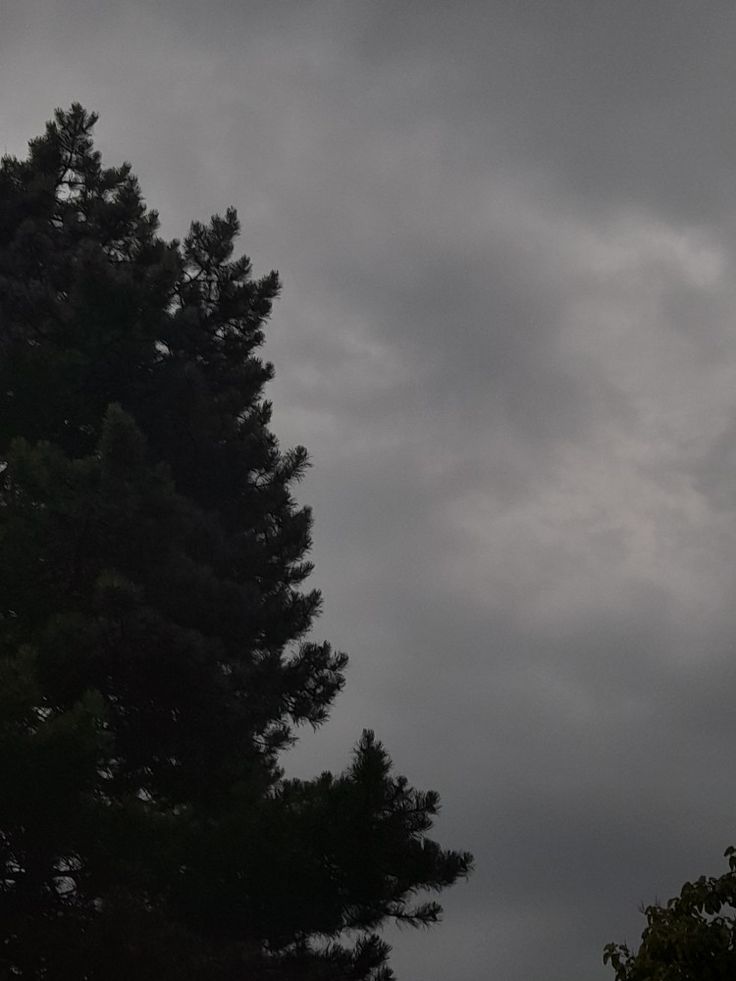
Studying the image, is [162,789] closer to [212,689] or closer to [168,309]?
[212,689]

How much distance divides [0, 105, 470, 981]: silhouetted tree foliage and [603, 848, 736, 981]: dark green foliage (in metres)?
4.27

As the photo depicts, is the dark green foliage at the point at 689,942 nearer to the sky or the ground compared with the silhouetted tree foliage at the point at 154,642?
nearer to the ground

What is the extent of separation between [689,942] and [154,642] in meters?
9.41

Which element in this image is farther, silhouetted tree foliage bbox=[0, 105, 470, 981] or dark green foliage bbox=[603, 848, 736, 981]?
silhouetted tree foliage bbox=[0, 105, 470, 981]

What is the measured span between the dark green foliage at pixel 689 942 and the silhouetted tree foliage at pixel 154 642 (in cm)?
427

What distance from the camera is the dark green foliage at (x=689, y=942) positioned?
11.5 m

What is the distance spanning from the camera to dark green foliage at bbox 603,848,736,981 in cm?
1146

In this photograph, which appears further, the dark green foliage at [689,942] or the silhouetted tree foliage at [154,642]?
the silhouetted tree foliage at [154,642]

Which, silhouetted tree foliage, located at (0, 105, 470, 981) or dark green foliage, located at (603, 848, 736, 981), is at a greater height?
silhouetted tree foliage, located at (0, 105, 470, 981)

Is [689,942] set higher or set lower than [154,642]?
lower

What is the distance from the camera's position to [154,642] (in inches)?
721

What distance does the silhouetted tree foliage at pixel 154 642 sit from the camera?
1575 centimetres

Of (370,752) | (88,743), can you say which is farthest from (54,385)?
(370,752)

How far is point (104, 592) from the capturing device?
16.8 m
